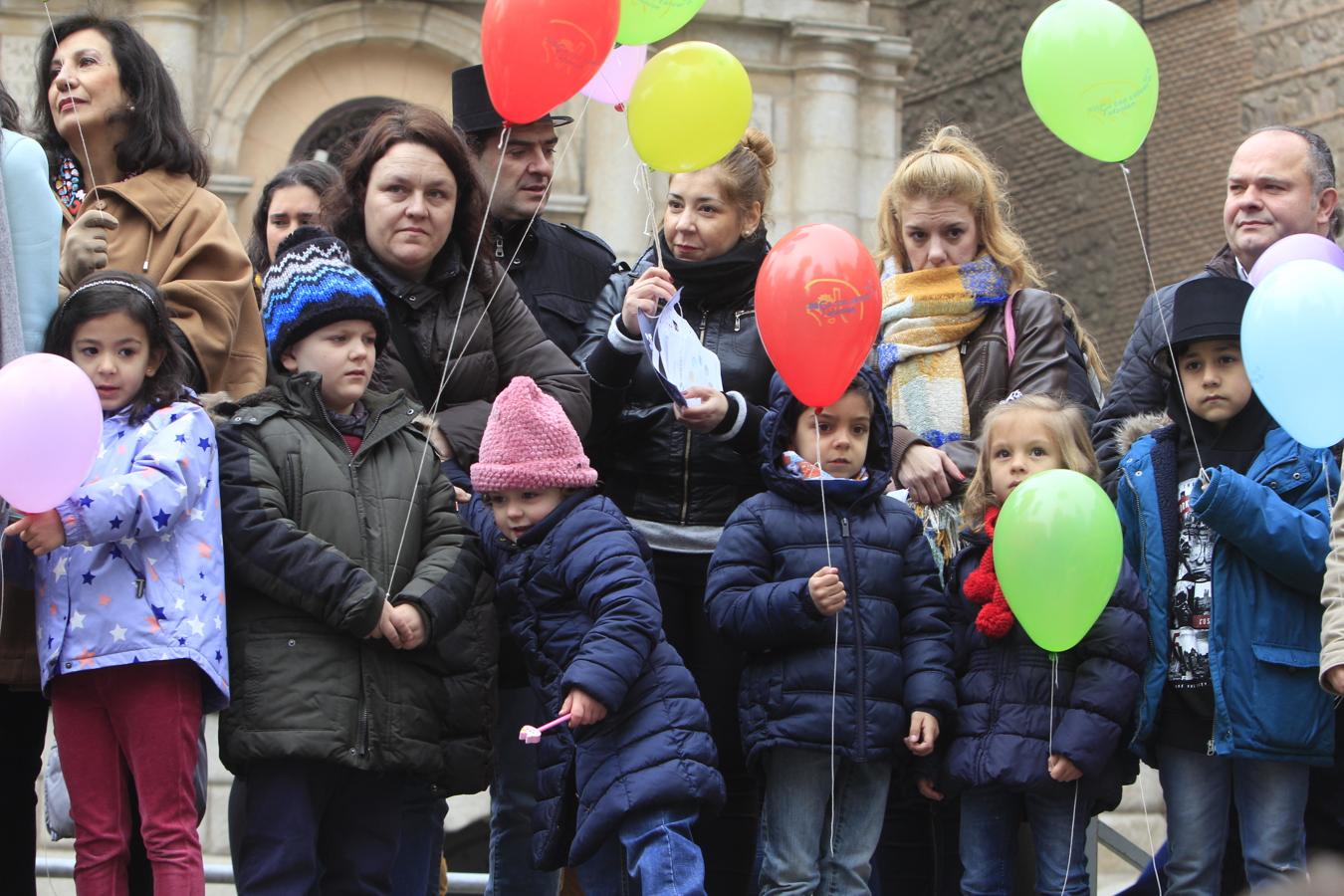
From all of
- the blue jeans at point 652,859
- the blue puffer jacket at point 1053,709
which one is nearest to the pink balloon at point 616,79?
the blue puffer jacket at point 1053,709

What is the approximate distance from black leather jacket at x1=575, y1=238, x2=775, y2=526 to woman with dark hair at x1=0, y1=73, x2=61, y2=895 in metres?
1.47

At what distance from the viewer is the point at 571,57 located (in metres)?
5.17

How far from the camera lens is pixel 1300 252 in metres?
5.20

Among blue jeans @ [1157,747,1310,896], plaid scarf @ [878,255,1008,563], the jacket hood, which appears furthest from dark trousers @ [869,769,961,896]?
the jacket hood

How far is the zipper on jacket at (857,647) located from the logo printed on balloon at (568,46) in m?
1.39

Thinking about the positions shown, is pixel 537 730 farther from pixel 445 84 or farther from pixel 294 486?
pixel 445 84

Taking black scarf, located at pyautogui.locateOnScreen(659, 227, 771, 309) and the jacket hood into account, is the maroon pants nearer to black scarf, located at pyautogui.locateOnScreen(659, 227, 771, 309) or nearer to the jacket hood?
the jacket hood

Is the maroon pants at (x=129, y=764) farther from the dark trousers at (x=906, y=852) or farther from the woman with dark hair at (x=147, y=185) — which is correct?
the dark trousers at (x=906, y=852)

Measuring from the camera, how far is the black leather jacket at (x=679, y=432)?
17.7 ft

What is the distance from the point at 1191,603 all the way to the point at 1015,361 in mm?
885

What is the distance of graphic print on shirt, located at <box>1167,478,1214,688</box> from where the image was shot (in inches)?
195

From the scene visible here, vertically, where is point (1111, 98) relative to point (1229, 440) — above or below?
above

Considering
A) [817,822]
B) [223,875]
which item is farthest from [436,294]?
[223,875]

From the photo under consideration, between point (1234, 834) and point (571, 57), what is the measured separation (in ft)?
8.91
